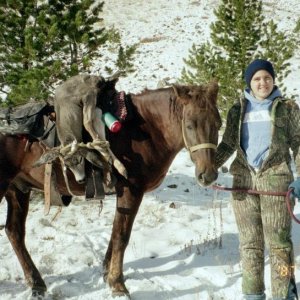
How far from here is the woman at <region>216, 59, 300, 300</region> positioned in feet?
9.63

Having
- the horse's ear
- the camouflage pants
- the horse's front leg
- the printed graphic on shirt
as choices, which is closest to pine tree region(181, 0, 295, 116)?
the horse's ear

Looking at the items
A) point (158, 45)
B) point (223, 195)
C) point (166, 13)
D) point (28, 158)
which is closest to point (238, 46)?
point (223, 195)

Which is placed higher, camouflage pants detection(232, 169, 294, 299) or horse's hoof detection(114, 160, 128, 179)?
horse's hoof detection(114, 160, 128, 179)

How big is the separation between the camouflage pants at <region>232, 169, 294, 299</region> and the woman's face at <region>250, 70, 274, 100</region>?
0.64 m

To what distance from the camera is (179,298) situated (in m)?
3.68

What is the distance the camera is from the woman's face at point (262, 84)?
2.93 metres

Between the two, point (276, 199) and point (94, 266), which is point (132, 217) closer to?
point (94, 266)

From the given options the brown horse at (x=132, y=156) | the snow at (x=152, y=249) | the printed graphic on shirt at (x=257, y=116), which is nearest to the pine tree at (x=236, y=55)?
the snow at (x=152, y=249)

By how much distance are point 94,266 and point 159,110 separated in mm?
1965

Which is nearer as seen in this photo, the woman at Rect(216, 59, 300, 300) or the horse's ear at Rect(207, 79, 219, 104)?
the woman at Rect(216, 59, 300, 300)

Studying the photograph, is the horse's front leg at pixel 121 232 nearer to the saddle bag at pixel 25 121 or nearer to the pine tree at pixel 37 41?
the saddle bag at pixel 25 121

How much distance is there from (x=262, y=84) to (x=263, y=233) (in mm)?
1196

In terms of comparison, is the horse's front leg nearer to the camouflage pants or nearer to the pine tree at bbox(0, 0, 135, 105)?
the camouflage pants

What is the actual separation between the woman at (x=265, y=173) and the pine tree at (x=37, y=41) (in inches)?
135
